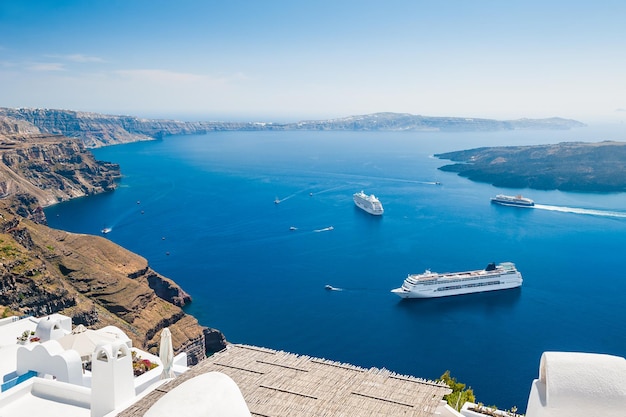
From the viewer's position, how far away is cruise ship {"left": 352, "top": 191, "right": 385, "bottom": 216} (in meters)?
80.1

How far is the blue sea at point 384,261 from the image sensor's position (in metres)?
38.8

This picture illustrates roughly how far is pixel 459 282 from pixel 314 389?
126ft

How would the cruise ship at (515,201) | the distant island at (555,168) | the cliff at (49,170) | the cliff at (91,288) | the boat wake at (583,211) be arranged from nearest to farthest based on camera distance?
the cliff at (91,288), the boat wake at (583,211), the cruise ship at (515,201), the cliff at (49,170), the distant island at (555,168)

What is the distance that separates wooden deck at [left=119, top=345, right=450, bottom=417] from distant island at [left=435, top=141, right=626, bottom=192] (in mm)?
102551

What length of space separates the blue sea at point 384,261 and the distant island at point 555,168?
265 inches

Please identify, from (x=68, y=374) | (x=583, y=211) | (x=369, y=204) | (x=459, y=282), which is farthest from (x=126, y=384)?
(x=583, y=211)

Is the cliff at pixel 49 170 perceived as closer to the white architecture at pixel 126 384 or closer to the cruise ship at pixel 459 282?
the cruise ship at pixel 459 282

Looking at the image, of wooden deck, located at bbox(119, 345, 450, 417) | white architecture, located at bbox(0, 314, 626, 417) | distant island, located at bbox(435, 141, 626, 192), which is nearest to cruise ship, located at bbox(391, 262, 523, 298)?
white architecture, located at bbox(0, 314, 626, 417)

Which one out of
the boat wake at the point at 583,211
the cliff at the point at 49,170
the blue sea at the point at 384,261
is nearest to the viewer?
the blue sea at the point at 384,261

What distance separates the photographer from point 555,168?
116 metres

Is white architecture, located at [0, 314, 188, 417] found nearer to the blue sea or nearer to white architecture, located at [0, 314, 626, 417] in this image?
white architecture, located at [0, 314, 626, 417]

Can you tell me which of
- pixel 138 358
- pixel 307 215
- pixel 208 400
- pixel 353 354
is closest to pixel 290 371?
pixel 208 400

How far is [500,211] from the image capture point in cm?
8356

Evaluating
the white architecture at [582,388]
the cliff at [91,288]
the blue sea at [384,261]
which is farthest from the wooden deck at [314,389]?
the cliff at [91,288]
